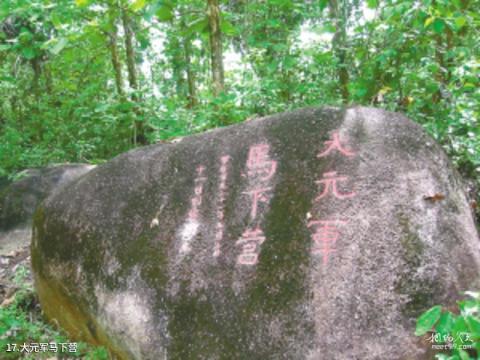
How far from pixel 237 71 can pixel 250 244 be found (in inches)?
146

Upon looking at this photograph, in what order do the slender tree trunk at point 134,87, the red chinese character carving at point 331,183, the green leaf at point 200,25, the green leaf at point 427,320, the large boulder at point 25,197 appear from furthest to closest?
1. the slender tree trunk at point 134,87
2. the large boulder at point 25,197
3. the green leaf at point 200,25
4. the red chinese character carving at point 331,183
5. the green leaf at point 427,320

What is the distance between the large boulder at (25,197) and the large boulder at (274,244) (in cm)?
326

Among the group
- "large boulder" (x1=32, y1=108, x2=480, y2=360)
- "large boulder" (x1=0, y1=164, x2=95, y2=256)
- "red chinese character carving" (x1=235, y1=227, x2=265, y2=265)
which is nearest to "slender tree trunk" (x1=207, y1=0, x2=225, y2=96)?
"large boulder" (x1=32, y1=108, x2=480, y2=360)

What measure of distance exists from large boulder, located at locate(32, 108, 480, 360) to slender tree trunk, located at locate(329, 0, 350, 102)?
2288 millimetres

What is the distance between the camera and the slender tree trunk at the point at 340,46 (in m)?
5.44

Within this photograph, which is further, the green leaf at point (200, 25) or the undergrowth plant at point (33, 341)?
the green leaf at point (200, 25)

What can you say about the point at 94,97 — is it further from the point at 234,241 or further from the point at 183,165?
the point at 234,241

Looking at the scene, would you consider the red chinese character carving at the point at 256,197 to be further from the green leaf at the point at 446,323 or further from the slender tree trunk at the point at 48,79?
the slender tree trunk at the point at 48,79

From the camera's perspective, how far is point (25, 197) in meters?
6.72

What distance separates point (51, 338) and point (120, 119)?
3.78 meters

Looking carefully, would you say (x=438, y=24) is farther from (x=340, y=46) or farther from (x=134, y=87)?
(x=134, y=87)

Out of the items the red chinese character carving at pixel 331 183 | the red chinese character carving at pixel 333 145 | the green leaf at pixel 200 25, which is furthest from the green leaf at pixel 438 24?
the green leaf at pixel 200 25

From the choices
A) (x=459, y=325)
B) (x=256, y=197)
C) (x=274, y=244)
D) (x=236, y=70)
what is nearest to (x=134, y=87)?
(x=236, y=70)

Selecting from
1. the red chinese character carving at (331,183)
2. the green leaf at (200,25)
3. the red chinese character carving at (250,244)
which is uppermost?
the green leaf at (200,25)
